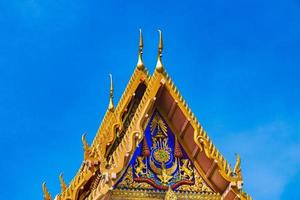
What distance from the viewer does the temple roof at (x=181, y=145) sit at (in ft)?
32.7

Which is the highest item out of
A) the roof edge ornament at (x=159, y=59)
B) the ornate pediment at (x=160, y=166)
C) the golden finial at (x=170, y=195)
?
the roof edge ornament at (x=159, y=59)

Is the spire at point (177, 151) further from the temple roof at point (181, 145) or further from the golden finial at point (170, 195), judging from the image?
the golden finial at point (170, 195)

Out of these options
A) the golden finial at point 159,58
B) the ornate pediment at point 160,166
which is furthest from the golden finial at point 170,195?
the golden finial at point 159,58

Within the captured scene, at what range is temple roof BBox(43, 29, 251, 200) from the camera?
9977 mm

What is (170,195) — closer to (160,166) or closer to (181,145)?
(160,166)

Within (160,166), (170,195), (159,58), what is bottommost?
(170,195)

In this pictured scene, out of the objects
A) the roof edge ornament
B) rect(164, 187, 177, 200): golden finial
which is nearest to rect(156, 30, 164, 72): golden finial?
the roof edge ornament

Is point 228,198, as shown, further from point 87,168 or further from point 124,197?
point 87,168

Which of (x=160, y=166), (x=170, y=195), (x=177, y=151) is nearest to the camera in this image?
(x=170, y=195)

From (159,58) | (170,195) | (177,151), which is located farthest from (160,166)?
(159,58)

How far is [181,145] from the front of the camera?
10.6m

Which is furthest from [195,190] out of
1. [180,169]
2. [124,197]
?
[124,197]

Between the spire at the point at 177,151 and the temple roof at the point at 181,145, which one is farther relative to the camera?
the spire at the point at 177,151

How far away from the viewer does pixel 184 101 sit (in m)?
10.5
